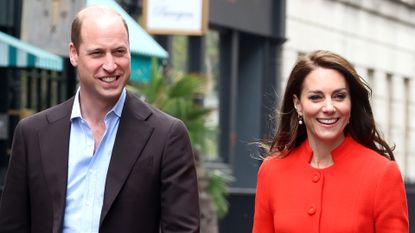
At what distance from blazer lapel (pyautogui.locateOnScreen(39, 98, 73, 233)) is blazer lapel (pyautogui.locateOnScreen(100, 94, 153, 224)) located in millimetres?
172

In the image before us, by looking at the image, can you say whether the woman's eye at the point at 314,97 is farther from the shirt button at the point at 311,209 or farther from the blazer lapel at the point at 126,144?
the blazer lapel at the point at 126,144

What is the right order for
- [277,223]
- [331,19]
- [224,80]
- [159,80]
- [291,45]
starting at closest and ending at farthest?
1. [277,223]
2. [159,80]
3. [224,80]
4. [291,45]
5. [331,19]

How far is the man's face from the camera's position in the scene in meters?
5.76

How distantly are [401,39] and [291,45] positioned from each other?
31.2 feet

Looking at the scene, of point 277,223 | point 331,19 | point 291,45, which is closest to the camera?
point 277,223

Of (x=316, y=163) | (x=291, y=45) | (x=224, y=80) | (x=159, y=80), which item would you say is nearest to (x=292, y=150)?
(x=316, y=163)

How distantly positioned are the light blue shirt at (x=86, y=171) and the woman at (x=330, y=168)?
803 millimetres

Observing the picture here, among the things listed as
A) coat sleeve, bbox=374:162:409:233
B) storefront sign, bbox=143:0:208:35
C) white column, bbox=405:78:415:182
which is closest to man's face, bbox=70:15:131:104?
coat sleeve, bbox=374:162:409:233

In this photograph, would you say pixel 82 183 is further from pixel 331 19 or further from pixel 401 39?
pixel 401 39

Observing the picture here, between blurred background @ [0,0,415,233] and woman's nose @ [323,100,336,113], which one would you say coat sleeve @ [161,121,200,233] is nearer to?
woman's nose @ [323,100,336,113]

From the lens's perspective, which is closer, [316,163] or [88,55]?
[88,55]

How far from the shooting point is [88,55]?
19.1 ft

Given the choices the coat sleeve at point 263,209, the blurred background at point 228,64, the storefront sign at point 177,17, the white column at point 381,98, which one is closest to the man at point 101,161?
the coat sleeve at point 263,209

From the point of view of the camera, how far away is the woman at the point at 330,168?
6137 millimetres
